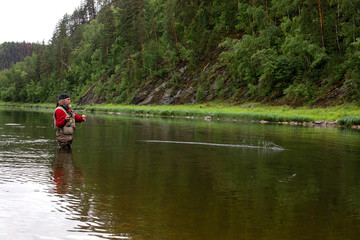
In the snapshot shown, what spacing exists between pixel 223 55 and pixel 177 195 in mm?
51512

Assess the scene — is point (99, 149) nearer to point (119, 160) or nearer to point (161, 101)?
point (119, 160)

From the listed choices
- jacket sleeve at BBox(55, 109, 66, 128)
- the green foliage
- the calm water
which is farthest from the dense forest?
jacket sleeve at BBox(55, 109, 66, 128)

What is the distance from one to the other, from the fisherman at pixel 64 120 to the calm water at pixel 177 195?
77 cm

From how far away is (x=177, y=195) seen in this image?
311 inches

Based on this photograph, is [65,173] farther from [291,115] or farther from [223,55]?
[223,55]

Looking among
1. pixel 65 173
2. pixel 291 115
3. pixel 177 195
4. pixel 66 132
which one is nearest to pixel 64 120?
pixel 66 132

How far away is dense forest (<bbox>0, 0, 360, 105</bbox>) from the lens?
4450 centimetres

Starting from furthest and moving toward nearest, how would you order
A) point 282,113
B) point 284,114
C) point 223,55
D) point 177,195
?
point 223,55 < point 282,113 < point 284,114 < point 177,195

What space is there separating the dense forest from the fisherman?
97.7ft

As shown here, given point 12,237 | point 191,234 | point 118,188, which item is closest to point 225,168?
point 118,188

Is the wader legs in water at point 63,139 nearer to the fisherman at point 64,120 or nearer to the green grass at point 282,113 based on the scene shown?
the fisherman at point 64,120

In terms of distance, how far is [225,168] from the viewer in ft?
36.9

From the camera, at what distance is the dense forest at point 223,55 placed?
146 ft

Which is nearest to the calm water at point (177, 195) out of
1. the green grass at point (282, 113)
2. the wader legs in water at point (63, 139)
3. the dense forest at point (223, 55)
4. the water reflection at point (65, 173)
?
the water reflection at point (65, 173)
